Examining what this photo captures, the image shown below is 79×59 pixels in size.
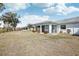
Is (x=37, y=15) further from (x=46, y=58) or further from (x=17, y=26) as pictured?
(x=46, y=58)

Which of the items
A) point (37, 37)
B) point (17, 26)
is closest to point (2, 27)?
point (17, 26)

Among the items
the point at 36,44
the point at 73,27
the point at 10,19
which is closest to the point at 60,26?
the point at 73,27

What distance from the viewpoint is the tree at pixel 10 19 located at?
3992mm

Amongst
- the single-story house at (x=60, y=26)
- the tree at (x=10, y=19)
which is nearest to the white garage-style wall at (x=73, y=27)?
the single-story house at (x=60, y=26)

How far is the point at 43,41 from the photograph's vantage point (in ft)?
13.2

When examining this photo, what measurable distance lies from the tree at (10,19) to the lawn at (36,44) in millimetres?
96

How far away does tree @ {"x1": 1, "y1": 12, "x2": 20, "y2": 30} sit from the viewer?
13.1 ft

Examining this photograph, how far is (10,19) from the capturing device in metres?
4.02

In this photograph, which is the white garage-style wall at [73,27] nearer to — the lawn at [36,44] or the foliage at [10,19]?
the lawn at [36,44]

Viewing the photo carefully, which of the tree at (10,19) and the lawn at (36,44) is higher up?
the tree at (10,19)

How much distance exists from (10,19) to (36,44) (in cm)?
48

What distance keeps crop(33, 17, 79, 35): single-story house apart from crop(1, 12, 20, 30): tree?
0.86 ft

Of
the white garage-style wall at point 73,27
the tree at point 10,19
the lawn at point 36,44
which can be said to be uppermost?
the tree at point 10,19

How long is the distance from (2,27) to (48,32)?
0.62 meters
